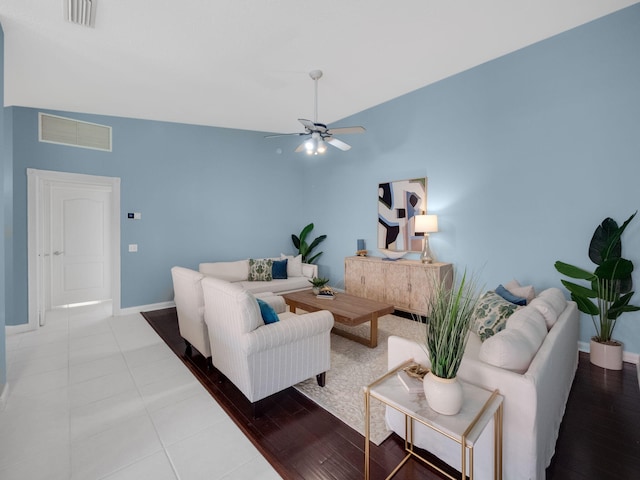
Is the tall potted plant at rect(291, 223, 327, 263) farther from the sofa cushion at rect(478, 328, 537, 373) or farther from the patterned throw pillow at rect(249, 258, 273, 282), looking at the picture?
the sofa cushion at rect(478, 328, 537, 373)

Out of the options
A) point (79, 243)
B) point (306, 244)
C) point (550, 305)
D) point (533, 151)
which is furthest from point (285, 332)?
point (79, 243)

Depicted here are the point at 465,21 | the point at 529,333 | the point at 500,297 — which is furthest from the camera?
the point at 465,21

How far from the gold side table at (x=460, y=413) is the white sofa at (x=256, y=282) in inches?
132

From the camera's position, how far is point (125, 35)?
2684mm

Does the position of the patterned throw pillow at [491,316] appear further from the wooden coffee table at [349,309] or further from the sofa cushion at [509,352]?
the wooden coffee table at [349,309]

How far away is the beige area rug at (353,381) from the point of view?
2.10 meters

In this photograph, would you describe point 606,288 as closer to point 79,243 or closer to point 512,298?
point 512,298

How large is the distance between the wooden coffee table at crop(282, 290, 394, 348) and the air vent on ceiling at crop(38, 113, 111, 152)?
364cm

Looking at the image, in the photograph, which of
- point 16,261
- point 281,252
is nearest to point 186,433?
point 16,261

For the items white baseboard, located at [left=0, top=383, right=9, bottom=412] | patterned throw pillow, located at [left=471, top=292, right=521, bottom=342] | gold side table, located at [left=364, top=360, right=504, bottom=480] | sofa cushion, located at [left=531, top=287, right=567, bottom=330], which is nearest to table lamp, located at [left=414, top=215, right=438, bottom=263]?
patterned throw pillow, located at [left=471, top=292, right=521, bottom=342]

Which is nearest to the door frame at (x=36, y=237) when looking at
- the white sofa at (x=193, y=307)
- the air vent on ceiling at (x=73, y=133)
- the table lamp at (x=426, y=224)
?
the air vent on ceiling at (x=73, y=133)

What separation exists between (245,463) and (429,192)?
3.97 meters

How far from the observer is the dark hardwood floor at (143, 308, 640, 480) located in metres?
1.67

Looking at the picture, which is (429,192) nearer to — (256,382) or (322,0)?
(322,0)
